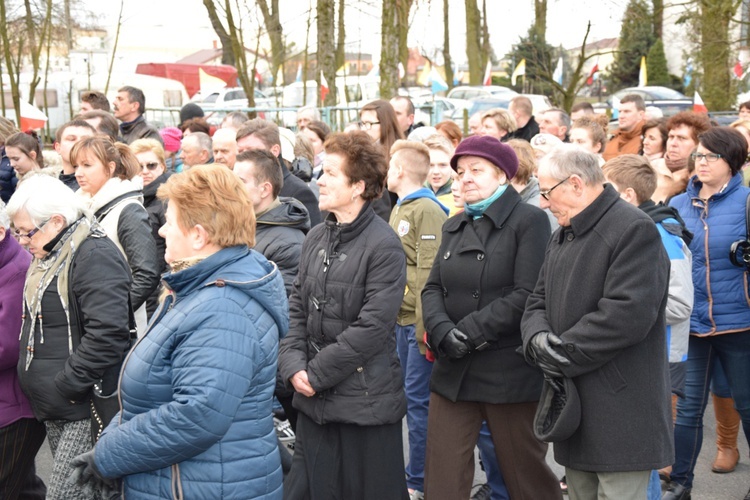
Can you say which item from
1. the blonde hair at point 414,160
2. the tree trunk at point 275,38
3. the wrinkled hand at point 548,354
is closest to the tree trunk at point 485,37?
the tree trunk at point 275,38

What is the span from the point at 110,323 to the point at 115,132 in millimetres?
4187

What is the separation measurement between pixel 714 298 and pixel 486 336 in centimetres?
178

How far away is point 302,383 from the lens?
409 centimetres

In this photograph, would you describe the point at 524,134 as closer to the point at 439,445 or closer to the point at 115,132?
the point at 115,132

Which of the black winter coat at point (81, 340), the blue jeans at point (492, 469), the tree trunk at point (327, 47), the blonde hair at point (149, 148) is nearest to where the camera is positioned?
the black winter coat at point (81, 340)

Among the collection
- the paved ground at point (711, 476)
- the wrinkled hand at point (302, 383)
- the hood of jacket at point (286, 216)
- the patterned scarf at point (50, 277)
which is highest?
the hood of jacket at point (286, 216)

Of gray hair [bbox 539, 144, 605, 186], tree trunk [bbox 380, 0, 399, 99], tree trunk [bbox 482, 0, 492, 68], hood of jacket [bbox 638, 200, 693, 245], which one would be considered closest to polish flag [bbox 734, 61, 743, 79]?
tree trunk [bbox 380, 0, 399, 99]

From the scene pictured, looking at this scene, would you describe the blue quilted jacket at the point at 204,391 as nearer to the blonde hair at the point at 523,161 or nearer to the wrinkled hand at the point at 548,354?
the wrinkled hand at the point at 548,354

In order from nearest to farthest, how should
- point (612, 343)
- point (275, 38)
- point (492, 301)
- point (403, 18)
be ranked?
point (612, 343) < point (492, 301) < point (403, 18) < point (275, 38)

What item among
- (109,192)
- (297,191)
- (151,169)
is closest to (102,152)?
(109,192)

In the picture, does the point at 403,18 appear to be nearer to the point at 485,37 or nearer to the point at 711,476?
the point at 711,476

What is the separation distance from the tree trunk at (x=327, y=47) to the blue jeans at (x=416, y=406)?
402 inches

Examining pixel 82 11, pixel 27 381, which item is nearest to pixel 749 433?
pixel 27 381

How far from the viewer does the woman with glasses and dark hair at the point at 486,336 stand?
4250 millimetres
